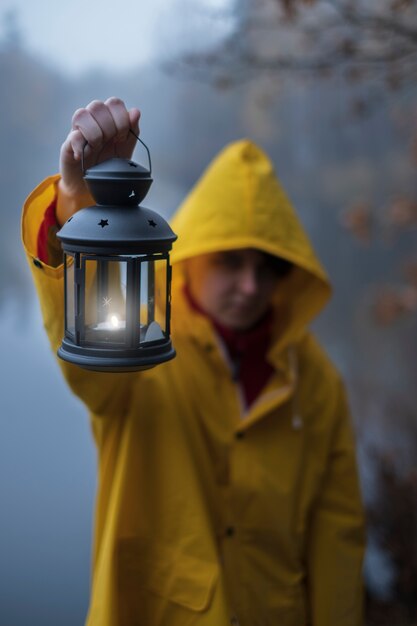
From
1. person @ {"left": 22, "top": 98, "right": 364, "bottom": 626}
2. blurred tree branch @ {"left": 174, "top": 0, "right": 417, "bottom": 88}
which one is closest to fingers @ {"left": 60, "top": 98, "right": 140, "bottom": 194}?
person @ {"left": 22, "top": 98, "right": 364, "bottom": 626}

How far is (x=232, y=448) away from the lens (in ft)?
6.15

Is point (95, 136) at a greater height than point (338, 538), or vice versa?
point (95, 136)

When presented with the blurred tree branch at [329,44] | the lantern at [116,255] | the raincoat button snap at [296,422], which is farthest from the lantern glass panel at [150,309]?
the blurred tree branch at [329,44]

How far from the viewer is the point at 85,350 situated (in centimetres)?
113

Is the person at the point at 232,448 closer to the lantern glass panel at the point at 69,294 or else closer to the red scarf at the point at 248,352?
the red scarf at the point at 248,352

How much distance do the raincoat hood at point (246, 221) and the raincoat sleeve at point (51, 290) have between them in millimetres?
494

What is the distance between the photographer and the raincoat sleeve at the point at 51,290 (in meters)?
1.27

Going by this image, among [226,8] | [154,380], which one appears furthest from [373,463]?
[154,380]

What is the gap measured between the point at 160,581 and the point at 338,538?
0.51 meters

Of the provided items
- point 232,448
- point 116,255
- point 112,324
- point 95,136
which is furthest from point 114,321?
point 232,448

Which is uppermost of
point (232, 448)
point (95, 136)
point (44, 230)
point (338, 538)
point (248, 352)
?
point (95, 136)

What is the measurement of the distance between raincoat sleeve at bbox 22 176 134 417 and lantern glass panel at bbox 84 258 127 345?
0.06m

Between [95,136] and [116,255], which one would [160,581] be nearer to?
[116,255]

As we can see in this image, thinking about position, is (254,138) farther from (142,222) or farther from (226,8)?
(142,222)
